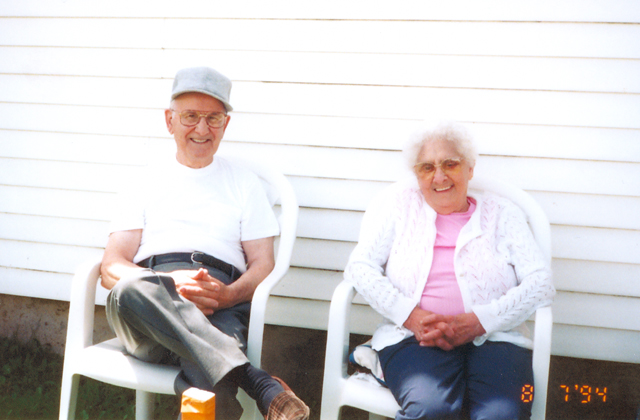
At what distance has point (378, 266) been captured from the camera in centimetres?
206

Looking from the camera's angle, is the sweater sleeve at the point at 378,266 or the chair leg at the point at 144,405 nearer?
the sweater sleeve at the point at 378,266

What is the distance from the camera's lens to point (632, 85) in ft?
7.70

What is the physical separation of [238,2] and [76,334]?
1711 millimetres

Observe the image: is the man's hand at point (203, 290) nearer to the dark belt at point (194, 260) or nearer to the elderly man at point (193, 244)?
the elderly man at point (193, 244)

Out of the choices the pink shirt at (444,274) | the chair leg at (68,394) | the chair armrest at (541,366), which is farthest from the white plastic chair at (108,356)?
the chair armrest at (541,366)

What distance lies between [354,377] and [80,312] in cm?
108

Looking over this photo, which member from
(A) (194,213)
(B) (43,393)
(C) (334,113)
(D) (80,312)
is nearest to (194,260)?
(A) (194,213)

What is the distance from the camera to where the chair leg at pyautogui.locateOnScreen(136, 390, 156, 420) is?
87.0 inches

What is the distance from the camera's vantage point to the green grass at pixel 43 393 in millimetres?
2500

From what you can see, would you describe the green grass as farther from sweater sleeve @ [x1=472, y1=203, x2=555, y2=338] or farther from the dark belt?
sweater sleeve @ [x1=472, y1=203, x2=555, y2=338]

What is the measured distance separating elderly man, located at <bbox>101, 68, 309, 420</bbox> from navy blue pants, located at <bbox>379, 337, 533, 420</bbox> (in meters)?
0.49

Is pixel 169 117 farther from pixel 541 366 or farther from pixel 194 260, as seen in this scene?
pixel 541 366

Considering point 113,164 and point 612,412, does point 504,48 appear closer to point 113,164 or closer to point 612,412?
point 612,412

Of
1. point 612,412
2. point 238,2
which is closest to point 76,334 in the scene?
point 238,2
